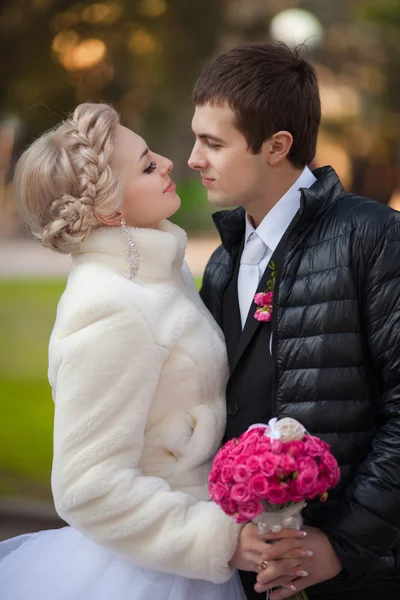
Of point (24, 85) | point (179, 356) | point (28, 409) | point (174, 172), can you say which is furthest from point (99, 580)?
point (24, 85)

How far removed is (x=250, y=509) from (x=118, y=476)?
1.30 ft

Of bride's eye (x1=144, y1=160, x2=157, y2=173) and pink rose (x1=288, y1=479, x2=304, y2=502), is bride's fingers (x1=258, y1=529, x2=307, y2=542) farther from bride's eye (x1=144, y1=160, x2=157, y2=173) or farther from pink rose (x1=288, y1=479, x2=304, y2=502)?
bride's eye (x1=144, y1=160, x2=157, y2=173)

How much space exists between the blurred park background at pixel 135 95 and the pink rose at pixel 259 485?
3.78 metres

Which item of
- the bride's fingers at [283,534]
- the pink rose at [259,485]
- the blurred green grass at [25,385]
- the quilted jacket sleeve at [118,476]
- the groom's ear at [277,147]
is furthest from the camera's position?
the blurred green grass at [25,385]

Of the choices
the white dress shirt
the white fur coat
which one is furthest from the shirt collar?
the white fur coat

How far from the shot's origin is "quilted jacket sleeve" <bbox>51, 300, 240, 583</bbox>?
2205mm

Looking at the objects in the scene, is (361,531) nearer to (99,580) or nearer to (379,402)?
(379,402)

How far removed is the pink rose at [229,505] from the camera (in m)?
2.00

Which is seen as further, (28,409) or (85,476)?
(28,409)

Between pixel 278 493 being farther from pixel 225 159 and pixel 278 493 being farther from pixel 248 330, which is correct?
pixel 225 159

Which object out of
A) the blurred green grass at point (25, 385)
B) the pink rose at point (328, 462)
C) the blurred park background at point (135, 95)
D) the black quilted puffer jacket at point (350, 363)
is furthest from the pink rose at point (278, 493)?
the blurred green grass at point (25, 385)

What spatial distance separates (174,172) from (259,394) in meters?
3.44

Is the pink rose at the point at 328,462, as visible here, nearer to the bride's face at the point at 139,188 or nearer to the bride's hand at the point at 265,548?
the bride's hand at the point at 265,548

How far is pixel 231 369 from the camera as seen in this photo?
249cm
